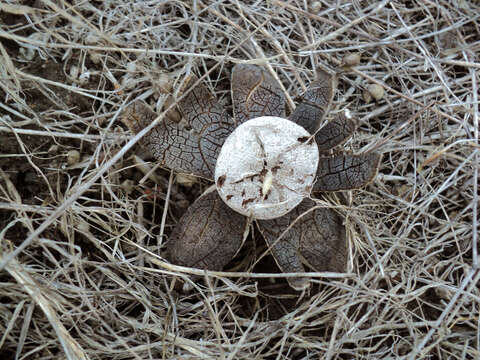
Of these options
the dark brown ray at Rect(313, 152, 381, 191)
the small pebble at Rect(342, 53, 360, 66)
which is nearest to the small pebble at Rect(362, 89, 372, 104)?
the small pebble at Rect(342, 53, 360, 66)

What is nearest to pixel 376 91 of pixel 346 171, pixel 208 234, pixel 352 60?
pixel 352 60

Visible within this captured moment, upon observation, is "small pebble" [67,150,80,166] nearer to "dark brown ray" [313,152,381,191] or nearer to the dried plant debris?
the dried plant debris

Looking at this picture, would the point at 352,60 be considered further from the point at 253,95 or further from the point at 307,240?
the point at 307,240

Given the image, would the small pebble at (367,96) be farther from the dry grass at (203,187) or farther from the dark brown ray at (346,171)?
the dark brown ray at (346,171)

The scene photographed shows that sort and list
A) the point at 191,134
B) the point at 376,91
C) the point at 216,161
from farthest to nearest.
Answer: the point at 376,91 → the point at 191,134 → the point at 216,161

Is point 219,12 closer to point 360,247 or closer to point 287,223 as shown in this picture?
point 287,223

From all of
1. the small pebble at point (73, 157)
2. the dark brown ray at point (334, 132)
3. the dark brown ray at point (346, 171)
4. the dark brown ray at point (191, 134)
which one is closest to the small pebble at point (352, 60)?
the dark brown ray at point (334, 132)

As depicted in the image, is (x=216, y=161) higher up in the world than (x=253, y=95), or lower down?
lower down
